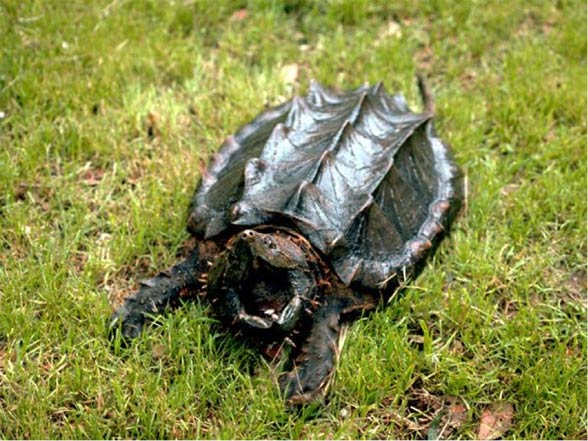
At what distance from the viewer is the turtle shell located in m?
3.07

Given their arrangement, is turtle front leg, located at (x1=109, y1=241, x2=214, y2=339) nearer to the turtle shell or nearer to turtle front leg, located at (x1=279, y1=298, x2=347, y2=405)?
the turtle shell

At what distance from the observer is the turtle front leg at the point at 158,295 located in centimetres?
307

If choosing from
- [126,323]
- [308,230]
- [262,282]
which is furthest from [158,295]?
[308,230]

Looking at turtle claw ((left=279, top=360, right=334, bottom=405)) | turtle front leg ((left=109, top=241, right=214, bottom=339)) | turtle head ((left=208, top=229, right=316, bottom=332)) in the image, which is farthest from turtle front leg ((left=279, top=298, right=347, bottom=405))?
turtle front leg ((left=109, top=241, right=214, bottom=339))

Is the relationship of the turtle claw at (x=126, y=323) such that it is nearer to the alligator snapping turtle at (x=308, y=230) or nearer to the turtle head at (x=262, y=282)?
the alligator snapping turtle at (x=308, y=230)

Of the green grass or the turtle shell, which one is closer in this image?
the green grass

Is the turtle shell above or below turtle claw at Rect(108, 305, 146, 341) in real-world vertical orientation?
above

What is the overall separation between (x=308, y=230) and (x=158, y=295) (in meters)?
0.60

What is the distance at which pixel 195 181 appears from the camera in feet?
12.3

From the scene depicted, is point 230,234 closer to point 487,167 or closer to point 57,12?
point 487,167

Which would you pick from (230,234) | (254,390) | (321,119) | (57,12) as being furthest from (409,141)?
(57,12)

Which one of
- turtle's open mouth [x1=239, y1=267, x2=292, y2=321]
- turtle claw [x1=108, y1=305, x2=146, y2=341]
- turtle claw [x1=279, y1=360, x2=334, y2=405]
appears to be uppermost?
turtle's open mouth [x1=239, y1=267, x2=292, y2=321]

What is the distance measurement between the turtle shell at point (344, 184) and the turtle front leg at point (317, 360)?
13 centimetres

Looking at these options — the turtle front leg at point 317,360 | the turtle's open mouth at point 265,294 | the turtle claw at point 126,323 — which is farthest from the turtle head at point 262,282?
the turtle claw at point 126,323
